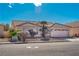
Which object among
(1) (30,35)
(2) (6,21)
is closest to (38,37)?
(1) (30,35)

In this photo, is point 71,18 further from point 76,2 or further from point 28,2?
point 28,2

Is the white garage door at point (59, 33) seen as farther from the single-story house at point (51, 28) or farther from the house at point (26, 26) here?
the house at point (26, 26)

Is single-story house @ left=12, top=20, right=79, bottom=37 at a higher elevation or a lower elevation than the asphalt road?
higher

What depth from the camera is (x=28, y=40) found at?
10.9ft

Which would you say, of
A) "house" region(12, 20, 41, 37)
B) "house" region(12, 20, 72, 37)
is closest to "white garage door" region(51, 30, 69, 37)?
"house" region(12, 20, 72, 37)

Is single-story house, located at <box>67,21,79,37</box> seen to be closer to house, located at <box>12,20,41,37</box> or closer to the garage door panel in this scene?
the garage door panel

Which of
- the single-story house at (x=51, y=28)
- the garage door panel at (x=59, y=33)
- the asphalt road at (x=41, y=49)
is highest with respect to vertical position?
the single-story house at (x=51, y=28)

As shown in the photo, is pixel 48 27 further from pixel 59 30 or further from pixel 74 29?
pixel 74 29

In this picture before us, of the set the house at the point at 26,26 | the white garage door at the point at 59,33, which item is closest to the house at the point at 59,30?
the white garage door at the point at 59,33

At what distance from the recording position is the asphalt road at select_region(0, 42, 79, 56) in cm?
329

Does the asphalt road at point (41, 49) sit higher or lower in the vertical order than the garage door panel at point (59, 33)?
lower

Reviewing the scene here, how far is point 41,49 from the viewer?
3.29 metres

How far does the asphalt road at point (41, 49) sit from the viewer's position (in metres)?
3.29

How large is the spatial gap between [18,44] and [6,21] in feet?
0.67
